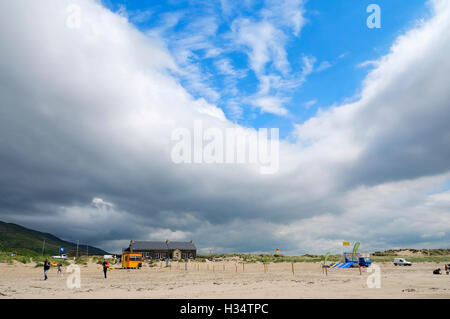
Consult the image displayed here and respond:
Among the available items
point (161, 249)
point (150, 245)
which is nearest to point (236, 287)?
point (161, 249)

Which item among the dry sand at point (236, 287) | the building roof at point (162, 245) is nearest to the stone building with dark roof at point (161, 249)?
the building roof at point (162, 245)

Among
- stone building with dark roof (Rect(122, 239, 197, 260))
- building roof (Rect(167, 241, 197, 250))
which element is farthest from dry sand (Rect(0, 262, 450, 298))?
building roof (Rect(167, 241, 197, 250))

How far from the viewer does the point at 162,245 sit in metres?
98.6

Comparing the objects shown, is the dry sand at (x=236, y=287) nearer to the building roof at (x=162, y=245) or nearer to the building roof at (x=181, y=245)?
the building roof at (x=162, y=245)

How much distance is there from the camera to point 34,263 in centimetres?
5159

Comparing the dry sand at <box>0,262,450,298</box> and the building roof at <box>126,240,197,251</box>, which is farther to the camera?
the building roof at <box>126,240,197,251</box>

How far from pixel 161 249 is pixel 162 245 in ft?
8.02

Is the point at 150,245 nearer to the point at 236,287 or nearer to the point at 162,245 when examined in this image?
the point at 162,245

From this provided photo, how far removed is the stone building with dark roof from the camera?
308 ft

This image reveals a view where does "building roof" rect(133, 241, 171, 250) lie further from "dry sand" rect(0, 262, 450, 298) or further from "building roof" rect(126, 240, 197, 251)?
"dry sand" rect(0, 262, 450, 298)

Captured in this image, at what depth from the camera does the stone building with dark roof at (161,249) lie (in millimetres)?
93750
